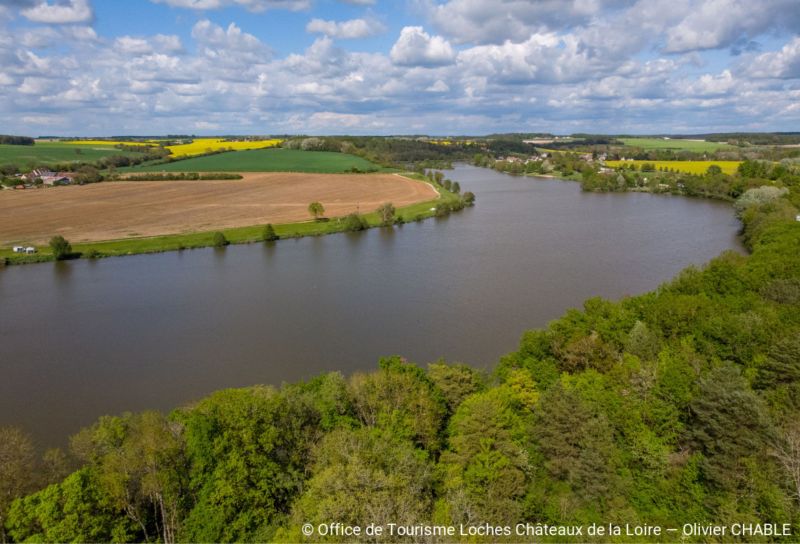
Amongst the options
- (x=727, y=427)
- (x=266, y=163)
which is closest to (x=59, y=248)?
(x=727, y=427)

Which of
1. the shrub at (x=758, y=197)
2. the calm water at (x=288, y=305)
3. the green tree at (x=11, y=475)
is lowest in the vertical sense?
the calm water at (x=288, y=305)

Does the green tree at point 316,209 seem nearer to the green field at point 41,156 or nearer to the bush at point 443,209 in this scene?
the bush at point 443,209

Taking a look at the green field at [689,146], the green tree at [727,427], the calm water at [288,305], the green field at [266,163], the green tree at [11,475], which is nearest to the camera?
the green tree at [11,475]

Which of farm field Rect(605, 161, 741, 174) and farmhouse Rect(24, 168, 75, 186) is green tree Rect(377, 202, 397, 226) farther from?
farm field Rect(605, 161, 741, 174)

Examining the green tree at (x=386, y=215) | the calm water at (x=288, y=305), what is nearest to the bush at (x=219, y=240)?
the calm water at (x=288, y=305)

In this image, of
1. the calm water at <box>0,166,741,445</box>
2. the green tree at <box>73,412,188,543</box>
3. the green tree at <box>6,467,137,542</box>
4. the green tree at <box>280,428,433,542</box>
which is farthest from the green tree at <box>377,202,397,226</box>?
the green tree at <box>6,467,137,542</box>

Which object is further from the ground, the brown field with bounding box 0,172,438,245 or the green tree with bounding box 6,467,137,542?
the brown field with bounding box 0,172,438,245
